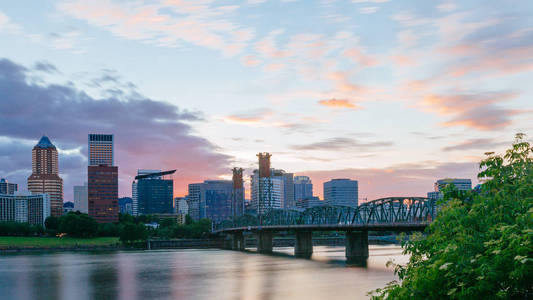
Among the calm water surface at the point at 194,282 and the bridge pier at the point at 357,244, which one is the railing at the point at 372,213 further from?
the calm water surface at the point at 194,282

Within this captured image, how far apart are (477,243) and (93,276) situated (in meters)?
89.3

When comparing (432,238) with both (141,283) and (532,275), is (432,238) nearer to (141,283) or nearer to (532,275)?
(532,275)

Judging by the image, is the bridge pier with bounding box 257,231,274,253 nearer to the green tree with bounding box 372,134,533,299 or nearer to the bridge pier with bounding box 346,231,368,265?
the bridge pier with bounding box 346,231,368,265

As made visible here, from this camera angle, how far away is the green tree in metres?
17.8

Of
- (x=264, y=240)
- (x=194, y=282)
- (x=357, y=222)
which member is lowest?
(x=264, y=240)

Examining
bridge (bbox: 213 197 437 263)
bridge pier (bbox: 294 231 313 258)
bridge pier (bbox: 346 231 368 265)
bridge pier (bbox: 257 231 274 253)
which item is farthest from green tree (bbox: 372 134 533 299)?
bridge pier (bbox: 257 231 274 253)

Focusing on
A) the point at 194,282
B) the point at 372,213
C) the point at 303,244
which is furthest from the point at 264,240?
the point at 194,282

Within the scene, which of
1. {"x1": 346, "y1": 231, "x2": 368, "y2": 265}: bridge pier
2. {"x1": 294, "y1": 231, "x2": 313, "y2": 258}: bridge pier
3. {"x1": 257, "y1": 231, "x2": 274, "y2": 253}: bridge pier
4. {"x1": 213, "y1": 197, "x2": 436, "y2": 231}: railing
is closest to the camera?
{"x1": 213, "y1": 197, "x2": 436, "y2": 231}: railing

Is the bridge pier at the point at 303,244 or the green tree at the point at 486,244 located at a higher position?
the green tree at the point at 486,244

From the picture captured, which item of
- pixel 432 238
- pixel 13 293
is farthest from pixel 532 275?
pixel 13 293

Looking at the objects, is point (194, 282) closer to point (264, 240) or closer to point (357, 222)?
point (357, 222)

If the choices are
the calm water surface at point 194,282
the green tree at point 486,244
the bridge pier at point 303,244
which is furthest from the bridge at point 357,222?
the green tree at point 486,244

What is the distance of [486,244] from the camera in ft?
61.3

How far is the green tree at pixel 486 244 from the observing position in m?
17.8
